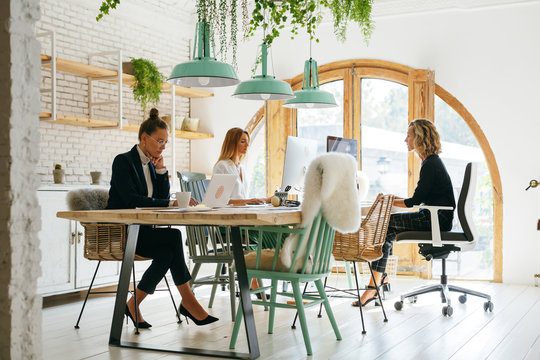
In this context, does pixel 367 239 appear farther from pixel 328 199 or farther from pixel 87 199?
pixel 87 199

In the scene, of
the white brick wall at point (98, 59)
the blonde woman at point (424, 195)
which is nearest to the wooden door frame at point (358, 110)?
the white brick wall at point (98, 59)

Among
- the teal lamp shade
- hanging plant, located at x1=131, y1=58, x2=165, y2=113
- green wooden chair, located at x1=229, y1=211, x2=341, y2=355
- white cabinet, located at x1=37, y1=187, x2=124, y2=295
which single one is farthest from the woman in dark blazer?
hanging plant, located at x1=131, y1=58, x2=165, y2=113

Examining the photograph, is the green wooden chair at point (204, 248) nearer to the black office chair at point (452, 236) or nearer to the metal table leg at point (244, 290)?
the metal table leg at point (244, 290)

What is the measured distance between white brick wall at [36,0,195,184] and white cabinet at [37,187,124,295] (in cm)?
64

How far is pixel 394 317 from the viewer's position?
426 centimetres

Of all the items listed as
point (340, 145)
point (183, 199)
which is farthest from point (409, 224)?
point (183, 199)

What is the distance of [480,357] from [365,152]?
366 centimetres

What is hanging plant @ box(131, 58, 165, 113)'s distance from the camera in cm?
624

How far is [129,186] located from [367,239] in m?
1.54

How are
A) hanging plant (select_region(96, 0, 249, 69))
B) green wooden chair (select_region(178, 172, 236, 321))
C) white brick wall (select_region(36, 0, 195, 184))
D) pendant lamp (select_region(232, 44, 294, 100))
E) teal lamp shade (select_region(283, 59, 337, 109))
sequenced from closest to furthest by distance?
hanging plant (select_region(96, 0, 249, 69)) → green wooden chair (select_region(178, 172, 236, 321)) → pendant lamp (select_region(232, 44, 294, 100)) → teal lamp shade (select_region(283, 59, 337, 109)) → white brick wall (select_region(36, 0, 195, 184))

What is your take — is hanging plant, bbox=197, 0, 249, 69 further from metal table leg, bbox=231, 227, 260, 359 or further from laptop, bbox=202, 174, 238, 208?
metal table leg, bbox=231, 227, 260, 359

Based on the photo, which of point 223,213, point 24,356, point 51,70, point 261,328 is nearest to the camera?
point 24,356

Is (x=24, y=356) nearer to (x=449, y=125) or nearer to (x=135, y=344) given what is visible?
(x=135, y=344)

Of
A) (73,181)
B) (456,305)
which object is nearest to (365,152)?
(456,305)
